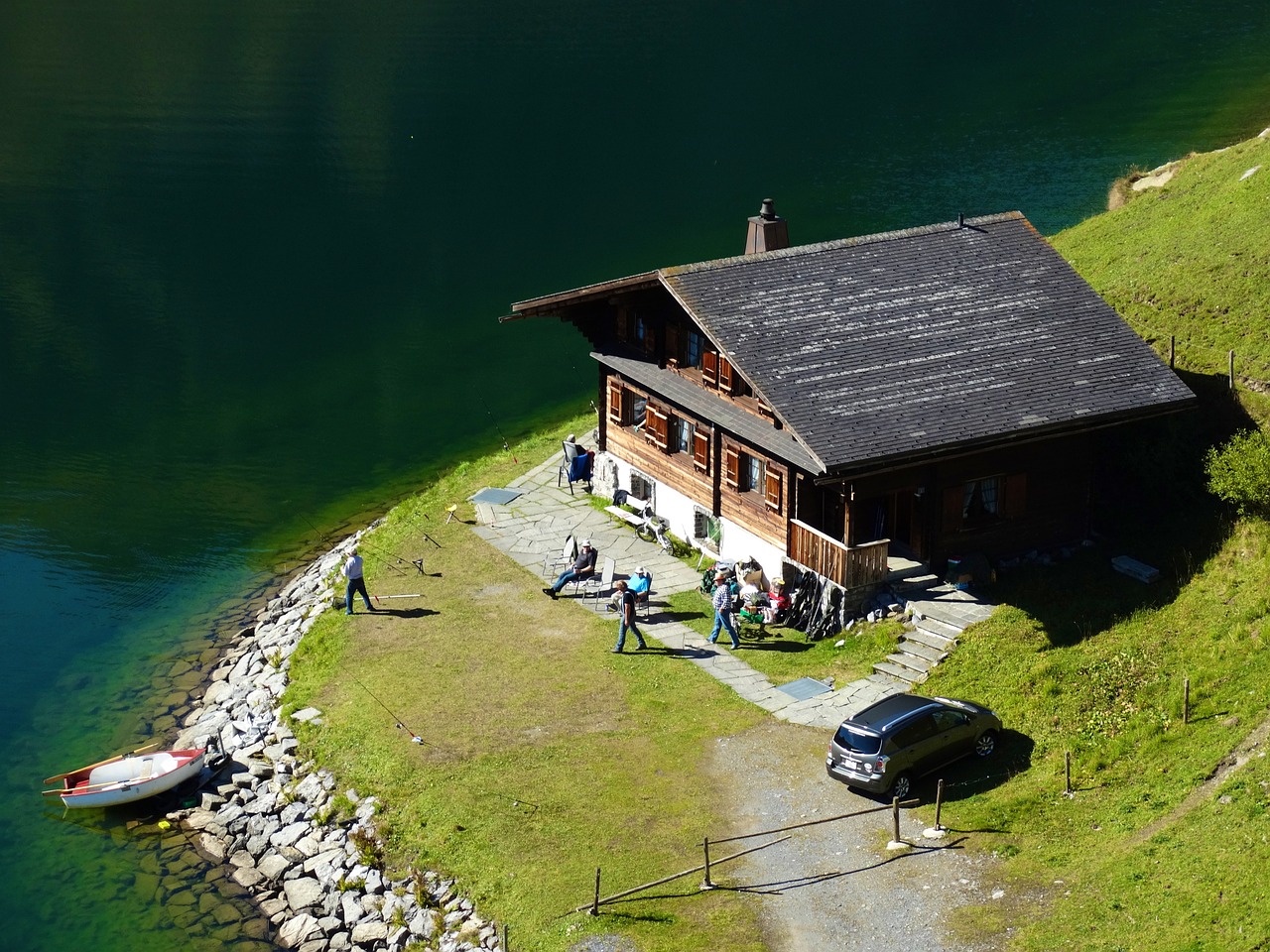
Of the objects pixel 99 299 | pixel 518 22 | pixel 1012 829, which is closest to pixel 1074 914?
pixel 1012 829

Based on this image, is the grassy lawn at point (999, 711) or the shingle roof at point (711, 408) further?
the shingle roof at point (711, 408)

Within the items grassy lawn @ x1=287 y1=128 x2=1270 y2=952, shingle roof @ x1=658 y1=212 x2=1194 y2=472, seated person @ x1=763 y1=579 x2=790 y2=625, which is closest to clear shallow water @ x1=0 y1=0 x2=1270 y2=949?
grassy lawn @ x1=287 y1=128 x2=1270 y2=952

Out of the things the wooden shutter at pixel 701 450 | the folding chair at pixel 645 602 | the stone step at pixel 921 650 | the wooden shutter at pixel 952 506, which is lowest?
the folding chair at pixel 645 602

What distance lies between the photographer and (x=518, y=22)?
110938 millimetres

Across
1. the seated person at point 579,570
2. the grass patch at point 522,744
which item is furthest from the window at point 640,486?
the grass patch at point 522,744

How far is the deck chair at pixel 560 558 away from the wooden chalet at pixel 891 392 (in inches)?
124

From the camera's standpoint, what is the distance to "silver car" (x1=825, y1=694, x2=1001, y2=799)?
27312 mm

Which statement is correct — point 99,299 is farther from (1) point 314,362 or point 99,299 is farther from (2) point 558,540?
(2) point 558,540

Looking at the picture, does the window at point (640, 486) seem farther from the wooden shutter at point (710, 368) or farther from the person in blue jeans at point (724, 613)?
the person in blue jeans at point (724, 613)

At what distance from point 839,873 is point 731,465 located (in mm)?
13499

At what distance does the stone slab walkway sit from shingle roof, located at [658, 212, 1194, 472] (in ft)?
16.3

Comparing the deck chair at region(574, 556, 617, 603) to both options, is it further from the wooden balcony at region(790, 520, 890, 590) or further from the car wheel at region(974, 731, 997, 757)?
the car wheel at region(974, 731, 997, 757)

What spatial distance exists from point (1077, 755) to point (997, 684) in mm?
3041

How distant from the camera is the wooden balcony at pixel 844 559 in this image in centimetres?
3397
